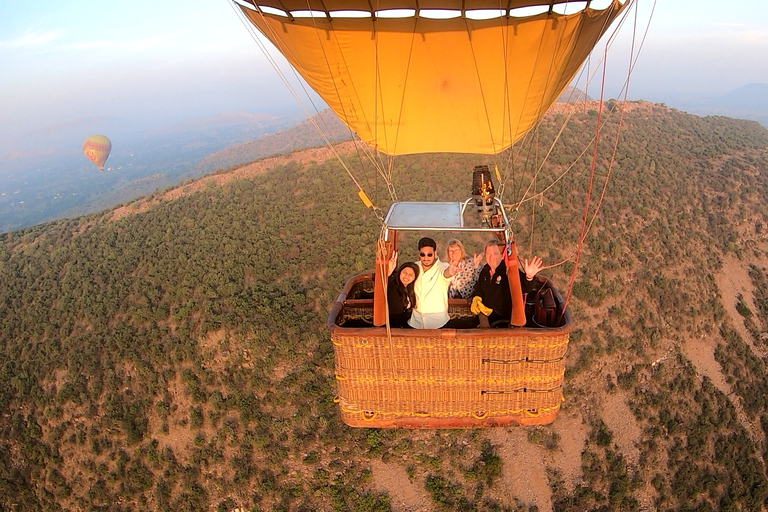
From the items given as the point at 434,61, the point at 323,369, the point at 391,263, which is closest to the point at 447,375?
the point at 391,263

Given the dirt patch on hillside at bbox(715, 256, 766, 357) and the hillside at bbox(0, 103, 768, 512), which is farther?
the dirt patch on hillside at bbox(715, 256, 766, 357)

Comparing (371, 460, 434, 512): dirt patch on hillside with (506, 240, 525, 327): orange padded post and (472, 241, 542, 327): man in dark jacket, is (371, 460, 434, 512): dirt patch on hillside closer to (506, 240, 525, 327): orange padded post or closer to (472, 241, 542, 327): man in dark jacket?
(472, 241, 542, 327): man in dark jacket

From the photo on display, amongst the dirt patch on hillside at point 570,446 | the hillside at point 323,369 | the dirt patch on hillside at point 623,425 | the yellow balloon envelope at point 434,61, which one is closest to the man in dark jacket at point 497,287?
the yellow balloon envelope at point 434,61

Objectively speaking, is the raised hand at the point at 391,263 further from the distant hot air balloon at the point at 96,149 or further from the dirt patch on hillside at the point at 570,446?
the distant hot air balloon at the point at 96,149

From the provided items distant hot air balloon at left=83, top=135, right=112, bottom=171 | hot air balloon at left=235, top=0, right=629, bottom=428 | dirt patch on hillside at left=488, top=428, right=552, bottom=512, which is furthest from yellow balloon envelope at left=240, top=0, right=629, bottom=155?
distant hot air balloon at left=83, top=135, right=112, bottom=171

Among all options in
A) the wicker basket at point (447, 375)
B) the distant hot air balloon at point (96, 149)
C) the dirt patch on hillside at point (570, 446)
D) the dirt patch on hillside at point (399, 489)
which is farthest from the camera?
the distant hot air balloon at point (96, 149)
